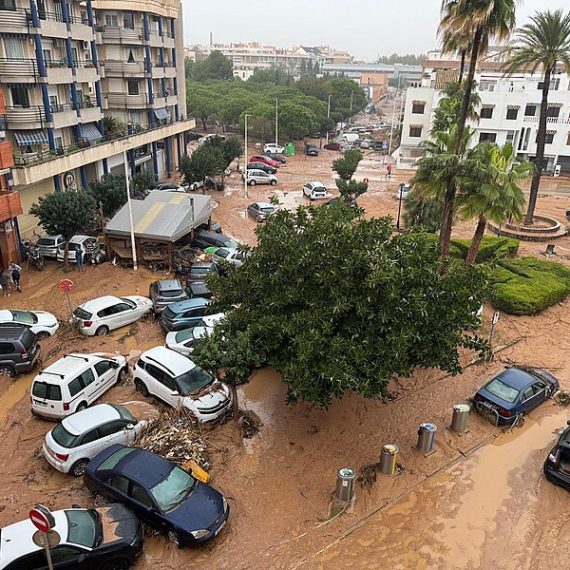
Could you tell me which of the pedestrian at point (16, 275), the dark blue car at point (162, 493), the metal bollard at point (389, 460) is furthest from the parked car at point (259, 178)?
the dark blue car at point (162, 493)

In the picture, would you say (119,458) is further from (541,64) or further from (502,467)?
(541,64)

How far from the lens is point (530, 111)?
51.1 metres

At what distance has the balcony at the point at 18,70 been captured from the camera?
91.7ft

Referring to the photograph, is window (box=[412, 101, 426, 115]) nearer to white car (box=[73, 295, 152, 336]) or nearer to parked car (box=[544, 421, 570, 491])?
white car (box=[73, 295, 152, 336])

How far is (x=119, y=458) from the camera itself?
440 inches

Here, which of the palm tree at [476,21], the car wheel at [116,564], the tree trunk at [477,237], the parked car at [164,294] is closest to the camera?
the car wheel at [116,564]

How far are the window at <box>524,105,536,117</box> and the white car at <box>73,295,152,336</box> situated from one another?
46.1 m

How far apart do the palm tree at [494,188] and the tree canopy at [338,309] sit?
20.0 ft

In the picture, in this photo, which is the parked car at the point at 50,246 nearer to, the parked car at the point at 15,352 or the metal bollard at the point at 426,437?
the parked car at the point at 15,352

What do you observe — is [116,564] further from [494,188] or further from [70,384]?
[494,188]

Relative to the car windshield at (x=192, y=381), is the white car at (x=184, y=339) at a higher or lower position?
lower

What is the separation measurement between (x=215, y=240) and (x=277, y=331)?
1580 centimetres

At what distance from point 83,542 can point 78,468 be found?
3.02 metres

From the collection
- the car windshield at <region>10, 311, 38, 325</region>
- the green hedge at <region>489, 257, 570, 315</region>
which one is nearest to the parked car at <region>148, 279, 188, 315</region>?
the car windshield at <region>10, 311, 38, 325</region>
